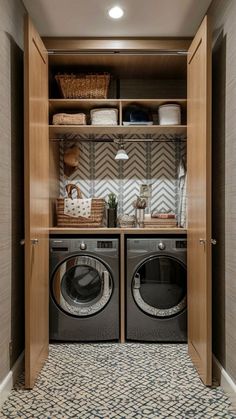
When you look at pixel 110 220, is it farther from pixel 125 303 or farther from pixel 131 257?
pixel 125 303

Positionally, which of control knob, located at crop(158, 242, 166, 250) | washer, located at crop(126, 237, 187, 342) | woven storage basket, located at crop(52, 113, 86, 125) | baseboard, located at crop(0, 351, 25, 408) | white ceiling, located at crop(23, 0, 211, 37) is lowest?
baseboard, located at crop(0, 351, 25, 408)

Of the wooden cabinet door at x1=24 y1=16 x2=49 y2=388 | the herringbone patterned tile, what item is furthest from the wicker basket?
the herringbone patterned tile

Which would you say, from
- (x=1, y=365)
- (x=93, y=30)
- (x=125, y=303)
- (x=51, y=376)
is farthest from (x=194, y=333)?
(x=93, y=30)

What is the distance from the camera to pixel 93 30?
119 inches

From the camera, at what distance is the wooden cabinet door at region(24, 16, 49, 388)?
2301 mm

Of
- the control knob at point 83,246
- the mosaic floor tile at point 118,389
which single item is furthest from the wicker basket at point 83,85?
the mosaic floor tile at point 118,389

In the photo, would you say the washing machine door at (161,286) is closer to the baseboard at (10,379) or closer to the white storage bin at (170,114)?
the baseboard at (10,379)

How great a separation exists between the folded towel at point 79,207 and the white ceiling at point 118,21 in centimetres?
132

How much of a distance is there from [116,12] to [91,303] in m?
2.15

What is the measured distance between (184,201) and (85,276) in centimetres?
105

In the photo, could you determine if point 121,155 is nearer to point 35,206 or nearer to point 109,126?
point 109,126

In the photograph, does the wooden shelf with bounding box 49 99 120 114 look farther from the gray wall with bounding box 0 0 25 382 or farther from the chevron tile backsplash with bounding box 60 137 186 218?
the gray wall with bounding box 0 0 25 382

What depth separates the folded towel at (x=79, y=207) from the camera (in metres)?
3.29

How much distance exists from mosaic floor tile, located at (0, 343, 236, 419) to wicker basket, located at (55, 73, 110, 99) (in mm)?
2028
